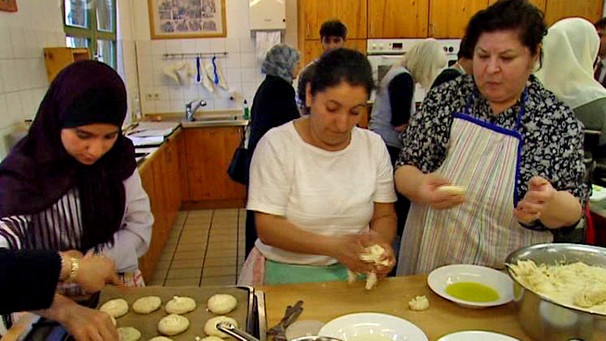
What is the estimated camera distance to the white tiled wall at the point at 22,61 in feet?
6.81

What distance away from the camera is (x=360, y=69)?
1.36 meters

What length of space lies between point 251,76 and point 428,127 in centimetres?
361

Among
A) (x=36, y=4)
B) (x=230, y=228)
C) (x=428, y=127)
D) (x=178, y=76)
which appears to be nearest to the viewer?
(x=428, y=127)

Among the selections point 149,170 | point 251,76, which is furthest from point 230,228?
point 251,76

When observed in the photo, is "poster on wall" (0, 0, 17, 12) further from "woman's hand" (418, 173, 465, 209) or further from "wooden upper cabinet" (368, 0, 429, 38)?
"wooden upper cabinet" (368, 0, 429, 38)

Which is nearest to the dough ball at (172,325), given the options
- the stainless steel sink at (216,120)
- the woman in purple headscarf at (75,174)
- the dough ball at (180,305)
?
the dough ball at (180,305)

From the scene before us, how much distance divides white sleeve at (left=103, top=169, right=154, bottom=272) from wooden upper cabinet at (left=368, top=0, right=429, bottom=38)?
3.65 m

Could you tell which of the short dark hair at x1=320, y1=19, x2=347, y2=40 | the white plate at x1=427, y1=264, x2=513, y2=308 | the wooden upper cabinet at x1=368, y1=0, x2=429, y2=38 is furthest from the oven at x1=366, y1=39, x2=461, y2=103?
the white plate at x1=427, y1=264, x2=513, y2=308

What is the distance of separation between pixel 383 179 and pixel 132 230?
786mm

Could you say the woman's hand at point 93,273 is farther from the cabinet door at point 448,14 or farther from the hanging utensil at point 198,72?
the cabinet door at point 448,14

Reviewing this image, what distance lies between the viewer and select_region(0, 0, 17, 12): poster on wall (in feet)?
6.74

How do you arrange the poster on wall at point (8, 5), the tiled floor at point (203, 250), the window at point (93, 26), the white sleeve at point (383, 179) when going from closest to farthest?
the white sleeve at point (383, 179), the poster on wall at point (8, 5), the window at point (93, 26), the tiled floor at point (203, 250)

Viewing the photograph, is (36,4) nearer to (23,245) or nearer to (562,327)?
(23,245)

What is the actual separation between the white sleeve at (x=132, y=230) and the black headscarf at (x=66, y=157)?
0.07 metres
